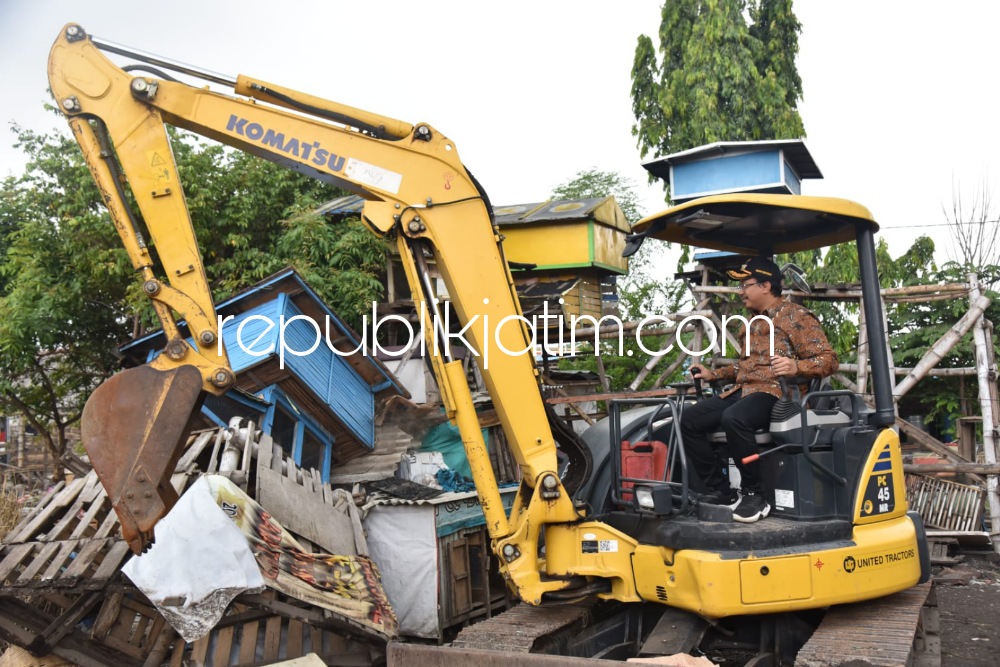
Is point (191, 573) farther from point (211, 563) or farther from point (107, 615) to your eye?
point (107, 615)

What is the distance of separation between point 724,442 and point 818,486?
0.64 m

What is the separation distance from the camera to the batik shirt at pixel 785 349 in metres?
5.57

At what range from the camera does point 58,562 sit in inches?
284

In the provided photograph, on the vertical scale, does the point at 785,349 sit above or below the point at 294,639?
above

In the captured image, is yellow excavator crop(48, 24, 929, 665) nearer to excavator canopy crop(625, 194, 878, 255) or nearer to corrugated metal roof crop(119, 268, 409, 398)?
excavator canopy crop(625, 194, 878, 255)

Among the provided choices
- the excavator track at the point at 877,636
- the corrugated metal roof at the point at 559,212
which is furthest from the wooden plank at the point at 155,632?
the corrugated metal roof at the point at 559,212

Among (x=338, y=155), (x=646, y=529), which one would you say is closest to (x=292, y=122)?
(x=338, y=155)

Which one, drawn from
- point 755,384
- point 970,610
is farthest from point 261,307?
point 970,610

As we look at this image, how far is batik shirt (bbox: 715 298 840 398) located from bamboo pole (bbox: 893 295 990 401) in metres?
6.47

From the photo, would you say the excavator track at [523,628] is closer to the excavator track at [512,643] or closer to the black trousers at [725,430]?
the excavator track at [512,643]

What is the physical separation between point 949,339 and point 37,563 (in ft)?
33.7

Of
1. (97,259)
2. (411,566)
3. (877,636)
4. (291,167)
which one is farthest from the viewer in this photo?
(97,259)

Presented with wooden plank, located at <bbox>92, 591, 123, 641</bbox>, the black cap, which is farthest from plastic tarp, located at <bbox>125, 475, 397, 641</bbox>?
the black cap

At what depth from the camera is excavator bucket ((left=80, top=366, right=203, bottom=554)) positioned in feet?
16.3
